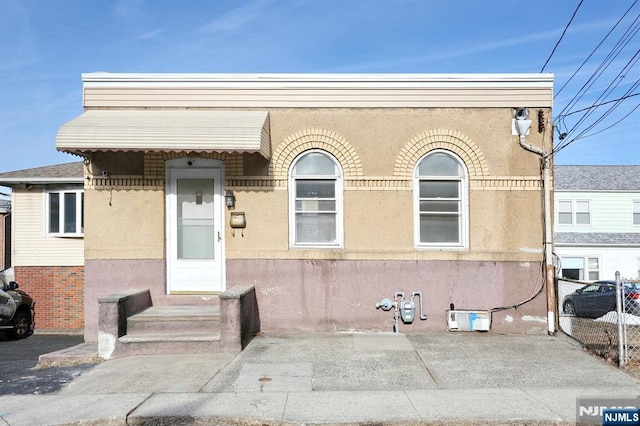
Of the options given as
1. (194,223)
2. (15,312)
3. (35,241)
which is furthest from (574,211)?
(15,312)

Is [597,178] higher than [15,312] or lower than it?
higher

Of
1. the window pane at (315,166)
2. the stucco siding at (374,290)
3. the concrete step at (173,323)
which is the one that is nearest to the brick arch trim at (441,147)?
the window pane at (315,166)

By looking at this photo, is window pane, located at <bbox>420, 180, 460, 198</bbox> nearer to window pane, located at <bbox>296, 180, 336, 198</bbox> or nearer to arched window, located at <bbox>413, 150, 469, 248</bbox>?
arched window, located at <bbox>413, 150, 469, 248</bbox>

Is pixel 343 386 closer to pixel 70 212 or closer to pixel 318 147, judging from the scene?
pixel 318 147

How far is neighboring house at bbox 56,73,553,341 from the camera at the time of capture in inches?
370

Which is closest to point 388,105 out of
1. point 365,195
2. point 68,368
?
point 365,195

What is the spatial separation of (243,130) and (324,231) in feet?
7.58

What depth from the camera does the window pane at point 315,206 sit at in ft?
31.5

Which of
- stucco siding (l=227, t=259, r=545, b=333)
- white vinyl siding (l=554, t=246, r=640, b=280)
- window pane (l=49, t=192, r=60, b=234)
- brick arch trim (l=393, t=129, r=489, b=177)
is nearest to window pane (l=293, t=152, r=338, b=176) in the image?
brick arch trim (l=393, t=129, r=489, b=177)

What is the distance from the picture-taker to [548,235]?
937cm

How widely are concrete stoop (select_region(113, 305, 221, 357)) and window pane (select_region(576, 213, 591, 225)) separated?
24.0 m

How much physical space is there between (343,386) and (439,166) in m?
4.67

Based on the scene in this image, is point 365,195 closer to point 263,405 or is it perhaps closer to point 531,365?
point 531,365

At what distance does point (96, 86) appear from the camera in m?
9.55
